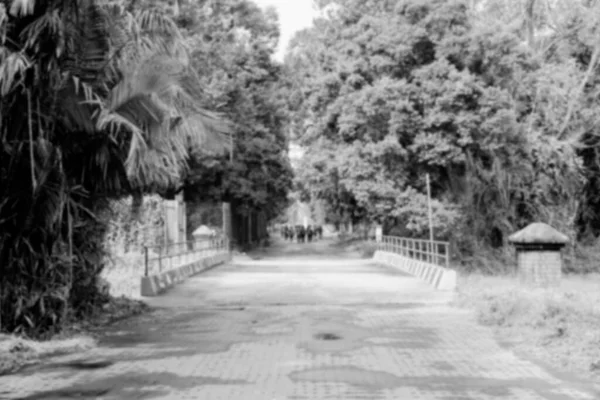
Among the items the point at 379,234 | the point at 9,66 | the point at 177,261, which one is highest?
the point at 9,66

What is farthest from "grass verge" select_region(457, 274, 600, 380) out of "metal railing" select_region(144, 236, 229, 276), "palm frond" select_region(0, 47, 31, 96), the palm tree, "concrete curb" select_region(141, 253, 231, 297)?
"metal railing" select_region(144, 236, 229, 276)

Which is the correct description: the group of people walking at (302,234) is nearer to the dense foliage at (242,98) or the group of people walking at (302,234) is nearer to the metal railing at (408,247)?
the dense foliage at (242,98)

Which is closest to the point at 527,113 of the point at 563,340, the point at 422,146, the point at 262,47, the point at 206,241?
the point at 422,146

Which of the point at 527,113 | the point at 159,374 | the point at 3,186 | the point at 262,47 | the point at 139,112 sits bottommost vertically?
the point at 159,374

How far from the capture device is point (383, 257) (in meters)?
36.3

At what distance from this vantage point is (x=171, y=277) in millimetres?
23125

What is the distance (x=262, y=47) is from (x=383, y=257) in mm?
19804

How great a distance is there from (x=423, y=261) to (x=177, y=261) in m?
8.09

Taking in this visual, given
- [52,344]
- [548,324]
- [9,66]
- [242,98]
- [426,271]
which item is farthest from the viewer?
[242,98]

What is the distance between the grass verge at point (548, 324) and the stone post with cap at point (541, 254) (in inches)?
88.6

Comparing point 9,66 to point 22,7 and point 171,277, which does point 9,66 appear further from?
point 171,277

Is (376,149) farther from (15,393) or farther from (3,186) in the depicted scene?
(15,393)

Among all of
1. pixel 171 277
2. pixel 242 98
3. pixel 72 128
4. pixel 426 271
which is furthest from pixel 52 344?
pixel 242 98

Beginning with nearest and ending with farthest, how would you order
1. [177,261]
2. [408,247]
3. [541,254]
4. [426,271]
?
[541,254], [426,271], [177,261], [408,247]
